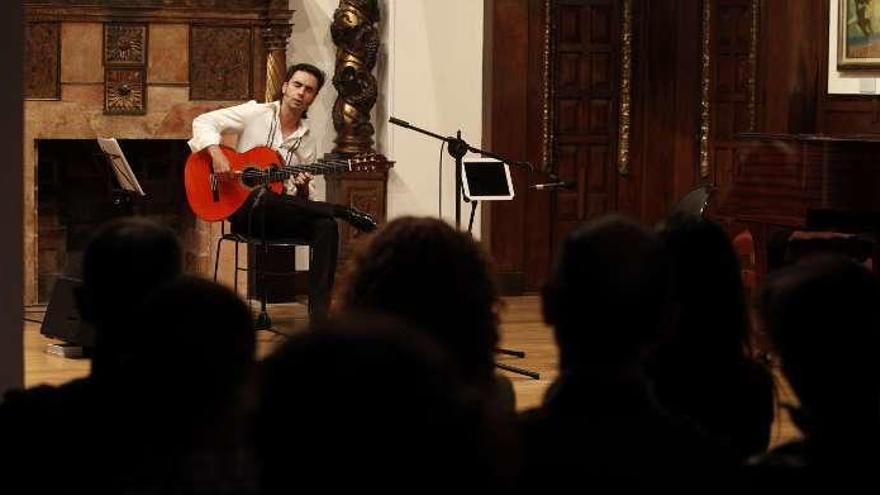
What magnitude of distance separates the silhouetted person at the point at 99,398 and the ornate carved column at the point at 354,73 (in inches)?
243

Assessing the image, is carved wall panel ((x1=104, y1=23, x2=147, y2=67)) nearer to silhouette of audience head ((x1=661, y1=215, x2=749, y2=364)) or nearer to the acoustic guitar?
the acoustic guitar

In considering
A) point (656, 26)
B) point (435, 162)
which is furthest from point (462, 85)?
point (656, 26)

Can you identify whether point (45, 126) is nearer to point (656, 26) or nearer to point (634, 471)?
point (656, 26)

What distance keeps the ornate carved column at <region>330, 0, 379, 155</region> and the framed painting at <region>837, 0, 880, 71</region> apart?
278cm

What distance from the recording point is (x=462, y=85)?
→ 9219 mm

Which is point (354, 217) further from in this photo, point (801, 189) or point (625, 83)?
point (625, 83)

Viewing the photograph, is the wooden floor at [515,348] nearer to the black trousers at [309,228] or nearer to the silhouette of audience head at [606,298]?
the black trousers at [309,228]

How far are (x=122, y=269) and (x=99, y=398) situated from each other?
44cm

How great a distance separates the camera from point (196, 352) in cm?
191

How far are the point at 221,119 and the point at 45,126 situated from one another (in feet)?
4.77

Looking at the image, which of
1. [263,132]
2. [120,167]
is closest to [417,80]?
[263,132]

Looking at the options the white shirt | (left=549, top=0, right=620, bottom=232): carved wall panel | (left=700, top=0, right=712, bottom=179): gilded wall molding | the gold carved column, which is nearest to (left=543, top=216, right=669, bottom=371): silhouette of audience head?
the white shirt

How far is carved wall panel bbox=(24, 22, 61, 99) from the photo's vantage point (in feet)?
28.4

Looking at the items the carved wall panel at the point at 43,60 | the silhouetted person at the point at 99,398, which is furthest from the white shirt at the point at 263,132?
the silhouetted person at the point at 99,398
